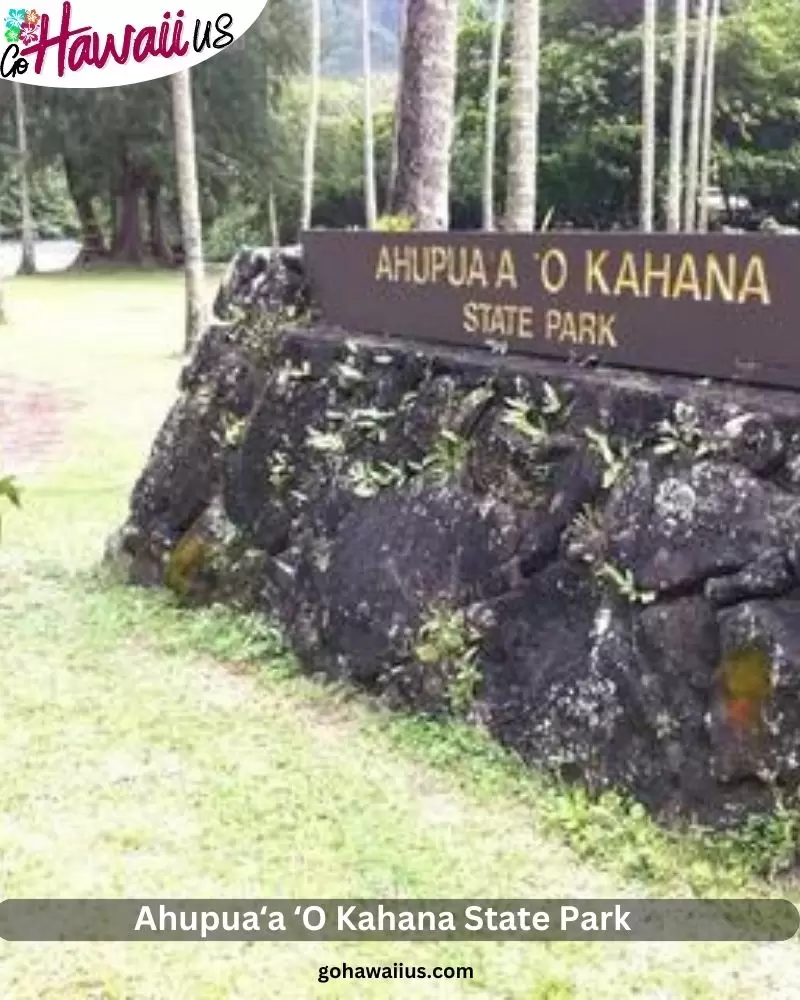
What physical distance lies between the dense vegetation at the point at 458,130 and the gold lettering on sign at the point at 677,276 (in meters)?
27.3

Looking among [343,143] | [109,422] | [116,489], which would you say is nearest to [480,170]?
[343,143]

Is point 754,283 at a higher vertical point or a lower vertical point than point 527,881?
higher

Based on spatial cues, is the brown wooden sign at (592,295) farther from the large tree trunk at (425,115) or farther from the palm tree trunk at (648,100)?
the palm tree trunk at (648,100)

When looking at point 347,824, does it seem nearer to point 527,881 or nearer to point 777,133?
point 527,881

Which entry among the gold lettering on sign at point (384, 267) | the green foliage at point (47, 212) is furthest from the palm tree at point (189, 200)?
the green foliage at point (47, 212)

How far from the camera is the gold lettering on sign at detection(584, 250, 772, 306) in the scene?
4.71 meters

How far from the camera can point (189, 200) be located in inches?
689

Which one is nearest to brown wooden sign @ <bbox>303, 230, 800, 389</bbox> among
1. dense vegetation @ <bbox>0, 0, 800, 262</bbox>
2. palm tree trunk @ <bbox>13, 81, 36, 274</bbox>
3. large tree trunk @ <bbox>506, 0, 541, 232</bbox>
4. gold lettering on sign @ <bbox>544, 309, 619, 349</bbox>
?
gold lettering on sign @ <bbox>544, 309, 619, 349</bbox>

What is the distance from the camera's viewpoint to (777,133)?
36.5 metres

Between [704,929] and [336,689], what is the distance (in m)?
2.30

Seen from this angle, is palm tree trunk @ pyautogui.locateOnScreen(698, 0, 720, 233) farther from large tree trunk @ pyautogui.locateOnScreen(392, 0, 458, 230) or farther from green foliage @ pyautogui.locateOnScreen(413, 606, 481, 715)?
green foliage @ pyautogui.locateOnScreen(413, 606, 481, 715)

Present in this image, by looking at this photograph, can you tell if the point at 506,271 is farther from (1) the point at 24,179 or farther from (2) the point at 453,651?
(1) the point at 24,179

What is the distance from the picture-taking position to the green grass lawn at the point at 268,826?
380 cm

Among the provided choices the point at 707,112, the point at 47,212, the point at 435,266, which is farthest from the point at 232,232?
the point at 435,266
